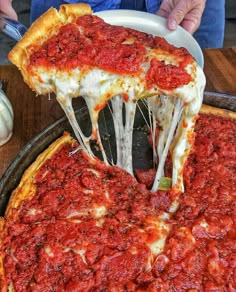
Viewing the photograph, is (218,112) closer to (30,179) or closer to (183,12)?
(183,12)

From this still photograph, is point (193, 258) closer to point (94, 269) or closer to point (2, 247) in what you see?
point (94, 269)

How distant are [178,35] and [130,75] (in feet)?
2.89

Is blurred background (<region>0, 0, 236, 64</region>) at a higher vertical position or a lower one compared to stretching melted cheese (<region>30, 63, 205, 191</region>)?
lower

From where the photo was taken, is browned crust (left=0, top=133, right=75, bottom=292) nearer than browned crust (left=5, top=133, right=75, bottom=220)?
Yes

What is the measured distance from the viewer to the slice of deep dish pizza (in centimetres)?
205

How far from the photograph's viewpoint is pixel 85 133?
9.53 ft

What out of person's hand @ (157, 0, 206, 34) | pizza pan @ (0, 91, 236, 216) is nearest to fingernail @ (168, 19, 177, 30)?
person's hand @ (157, 0, 206, 34)

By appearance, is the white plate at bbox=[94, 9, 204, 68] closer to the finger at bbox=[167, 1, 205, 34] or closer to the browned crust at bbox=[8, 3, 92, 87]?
the finger at bbox=[167, 1, 205, 34]

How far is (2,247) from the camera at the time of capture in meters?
2.17

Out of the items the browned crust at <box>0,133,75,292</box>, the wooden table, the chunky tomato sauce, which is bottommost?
the wooden table

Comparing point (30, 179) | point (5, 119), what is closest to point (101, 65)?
point (30, 179)

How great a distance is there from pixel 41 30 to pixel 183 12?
1.09 m

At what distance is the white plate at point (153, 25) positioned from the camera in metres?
2.77

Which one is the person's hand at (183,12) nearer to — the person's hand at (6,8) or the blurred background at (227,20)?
the person's hand at (6,8)
